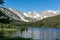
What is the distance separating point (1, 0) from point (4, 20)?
204 inches

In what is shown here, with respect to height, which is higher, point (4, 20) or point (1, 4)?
point (1, 4)

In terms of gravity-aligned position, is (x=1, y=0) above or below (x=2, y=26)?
above

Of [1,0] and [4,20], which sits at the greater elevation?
[1,0]

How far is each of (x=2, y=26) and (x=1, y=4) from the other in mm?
21594

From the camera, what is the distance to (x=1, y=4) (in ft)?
176

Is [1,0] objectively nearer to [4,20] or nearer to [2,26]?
[4,20]

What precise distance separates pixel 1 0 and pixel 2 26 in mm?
22859

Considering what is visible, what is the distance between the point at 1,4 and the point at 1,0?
1367 millimetres

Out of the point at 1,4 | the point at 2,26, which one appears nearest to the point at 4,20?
the point at 1,4

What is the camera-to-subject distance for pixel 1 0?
172ft

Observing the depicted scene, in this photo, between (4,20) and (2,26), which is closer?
(4,20)

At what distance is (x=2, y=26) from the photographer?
74.2 meters

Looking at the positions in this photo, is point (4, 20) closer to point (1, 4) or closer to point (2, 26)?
point (1, 4)

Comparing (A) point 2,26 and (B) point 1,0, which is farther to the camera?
(A) point 2,26
